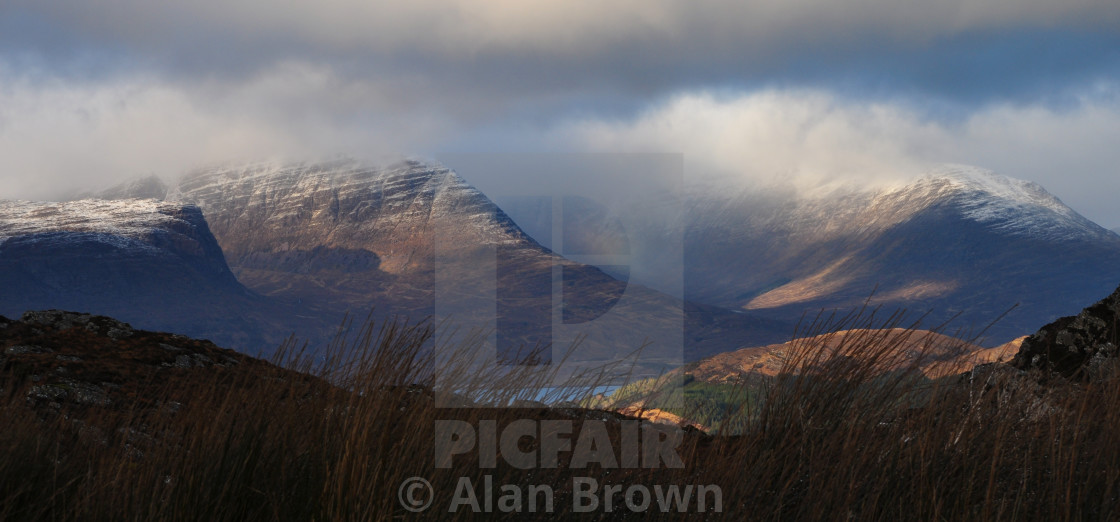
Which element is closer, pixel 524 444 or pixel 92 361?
pixel 524 444

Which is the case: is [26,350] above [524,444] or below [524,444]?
above

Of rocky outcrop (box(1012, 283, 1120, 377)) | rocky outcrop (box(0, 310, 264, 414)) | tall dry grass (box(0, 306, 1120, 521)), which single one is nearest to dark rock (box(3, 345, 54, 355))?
rocky outcrop (box(0, 310, 264, 414))

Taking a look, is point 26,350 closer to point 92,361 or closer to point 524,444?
point 92,361

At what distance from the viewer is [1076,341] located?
18.3 ft

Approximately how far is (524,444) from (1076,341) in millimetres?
4252

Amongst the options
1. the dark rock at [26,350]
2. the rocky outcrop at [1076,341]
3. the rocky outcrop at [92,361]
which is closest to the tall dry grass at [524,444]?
the rocky outcrop at [92,361]

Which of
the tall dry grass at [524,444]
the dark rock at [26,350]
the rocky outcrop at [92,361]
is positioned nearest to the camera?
the tall dry grass at [524,444]

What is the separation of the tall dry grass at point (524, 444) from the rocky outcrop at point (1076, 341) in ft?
5.10

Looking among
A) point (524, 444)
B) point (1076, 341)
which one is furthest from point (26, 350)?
point (1076, 341)

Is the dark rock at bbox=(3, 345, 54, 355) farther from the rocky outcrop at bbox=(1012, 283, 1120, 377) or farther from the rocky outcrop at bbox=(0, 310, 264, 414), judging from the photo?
the rocky outcrop at bbox=(1012, 283, 1120, 377)

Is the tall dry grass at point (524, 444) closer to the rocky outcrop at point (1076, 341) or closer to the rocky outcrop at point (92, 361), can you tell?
the rocky outcrop at point (92, 361)

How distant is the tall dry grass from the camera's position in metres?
3.14

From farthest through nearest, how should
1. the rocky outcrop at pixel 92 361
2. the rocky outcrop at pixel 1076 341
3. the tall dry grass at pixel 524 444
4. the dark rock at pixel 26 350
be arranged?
the rocky outcrop at pixel 1076 341, the dark rock at pixel 26 350, the rocky outcrop at pixel 92 361, the tall dry grass at pixel 524 444

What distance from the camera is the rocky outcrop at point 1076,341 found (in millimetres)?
5422
